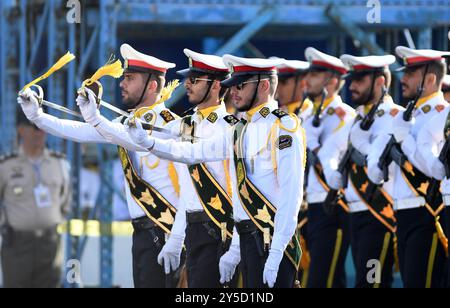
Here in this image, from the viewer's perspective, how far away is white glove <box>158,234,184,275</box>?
1309 centimetres

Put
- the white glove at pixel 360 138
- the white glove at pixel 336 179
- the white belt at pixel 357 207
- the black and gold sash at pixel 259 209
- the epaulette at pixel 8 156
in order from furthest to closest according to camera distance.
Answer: the epaulette at pixel 8 156 < the white glove at pixel 336 179 < the white belt at pixel 357 207 < the white glove at pixel 360 138 < the black and gold sash at pixel 259 209

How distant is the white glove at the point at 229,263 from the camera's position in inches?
492

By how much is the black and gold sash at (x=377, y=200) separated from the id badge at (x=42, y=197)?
277 centimetres

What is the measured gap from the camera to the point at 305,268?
644 inches

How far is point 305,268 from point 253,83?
4232 millimetres

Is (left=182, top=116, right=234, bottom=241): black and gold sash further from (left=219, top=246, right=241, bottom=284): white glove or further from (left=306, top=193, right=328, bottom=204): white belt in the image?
(left=306, top=193, right=328, bottom=204): white belt

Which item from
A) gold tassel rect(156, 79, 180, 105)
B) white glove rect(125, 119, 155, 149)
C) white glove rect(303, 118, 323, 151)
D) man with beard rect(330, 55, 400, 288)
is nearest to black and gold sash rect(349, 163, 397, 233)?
man with beard rect(330, 55, 400, 288)

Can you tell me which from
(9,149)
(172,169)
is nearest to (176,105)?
(9,149)

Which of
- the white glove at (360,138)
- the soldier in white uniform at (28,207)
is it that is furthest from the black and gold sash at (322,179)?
the soldier in white uniform at (28,207)

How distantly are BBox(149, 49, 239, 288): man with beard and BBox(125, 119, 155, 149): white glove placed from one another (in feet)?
3.40

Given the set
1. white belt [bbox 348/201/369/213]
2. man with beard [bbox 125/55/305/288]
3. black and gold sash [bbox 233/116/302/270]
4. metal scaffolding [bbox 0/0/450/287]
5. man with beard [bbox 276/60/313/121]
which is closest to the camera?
man with beard [bbox 125/55/305/288]

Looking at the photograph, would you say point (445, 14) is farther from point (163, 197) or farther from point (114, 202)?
point (163, 197)

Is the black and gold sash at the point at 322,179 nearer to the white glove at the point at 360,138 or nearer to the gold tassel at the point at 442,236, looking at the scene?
the white glove at the point at 360,138

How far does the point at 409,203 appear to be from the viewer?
14.1 meters
